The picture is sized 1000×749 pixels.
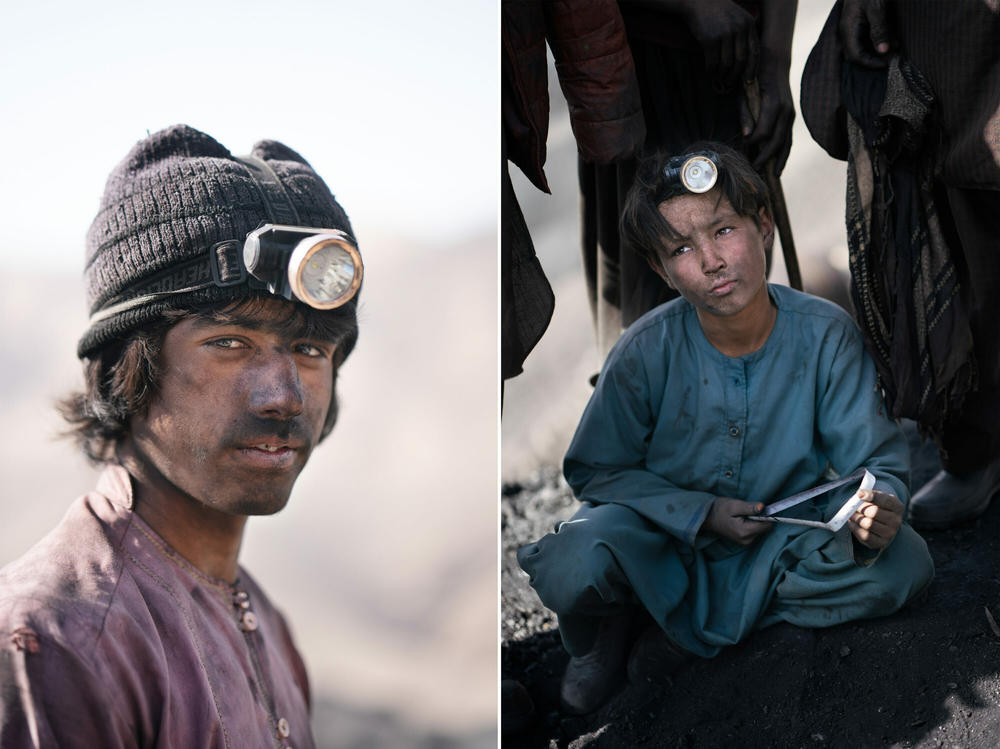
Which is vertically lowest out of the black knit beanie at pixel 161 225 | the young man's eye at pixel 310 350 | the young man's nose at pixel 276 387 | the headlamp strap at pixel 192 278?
the young man's nose at pixel 276 387

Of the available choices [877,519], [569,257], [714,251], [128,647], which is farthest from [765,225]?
[128,647]

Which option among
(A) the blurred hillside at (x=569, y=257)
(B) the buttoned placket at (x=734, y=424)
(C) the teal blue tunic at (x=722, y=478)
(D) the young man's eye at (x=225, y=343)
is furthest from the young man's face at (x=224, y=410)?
(A) the blurred hillside at (x=569, y=257)

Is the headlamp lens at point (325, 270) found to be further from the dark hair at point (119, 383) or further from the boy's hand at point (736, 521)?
the boy's hand at point (736, 521)

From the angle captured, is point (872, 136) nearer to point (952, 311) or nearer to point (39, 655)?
point (952, 311)

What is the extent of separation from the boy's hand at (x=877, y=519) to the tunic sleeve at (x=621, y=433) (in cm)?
41

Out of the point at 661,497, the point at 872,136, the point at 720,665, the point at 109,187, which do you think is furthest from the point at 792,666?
the point at 109,187

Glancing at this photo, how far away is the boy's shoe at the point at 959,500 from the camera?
274cm

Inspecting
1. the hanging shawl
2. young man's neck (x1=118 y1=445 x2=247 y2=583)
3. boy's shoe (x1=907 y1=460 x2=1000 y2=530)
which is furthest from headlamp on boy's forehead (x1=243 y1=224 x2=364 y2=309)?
boy's shoe (x1=907 y1=460 x2=1000 y2=530)

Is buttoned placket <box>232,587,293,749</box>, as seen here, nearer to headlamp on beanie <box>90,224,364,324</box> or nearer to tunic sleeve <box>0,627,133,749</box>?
tunic sleeve <box>0,627,133,749</box>

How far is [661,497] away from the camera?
2.37 m

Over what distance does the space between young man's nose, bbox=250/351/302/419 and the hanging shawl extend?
49.2 inches

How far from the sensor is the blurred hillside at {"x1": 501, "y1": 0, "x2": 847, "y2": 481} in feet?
9.68

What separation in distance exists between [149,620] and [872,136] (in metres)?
1.76

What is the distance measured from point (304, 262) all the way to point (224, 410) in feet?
0.96
